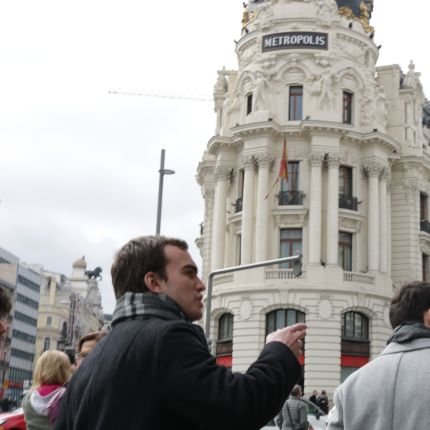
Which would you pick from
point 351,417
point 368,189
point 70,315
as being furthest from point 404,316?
point 70,315

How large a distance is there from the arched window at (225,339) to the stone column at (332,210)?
6499 millimetres

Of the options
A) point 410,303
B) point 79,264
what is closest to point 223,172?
point 410,303

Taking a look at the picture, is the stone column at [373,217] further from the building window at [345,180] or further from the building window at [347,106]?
the building window at [347,106]

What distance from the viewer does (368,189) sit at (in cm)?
4641

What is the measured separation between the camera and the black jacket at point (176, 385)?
2.99 metres

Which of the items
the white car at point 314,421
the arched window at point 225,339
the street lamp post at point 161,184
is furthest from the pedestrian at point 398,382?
the arched window at point 225,339

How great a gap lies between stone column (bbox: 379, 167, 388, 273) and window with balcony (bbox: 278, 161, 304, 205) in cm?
488

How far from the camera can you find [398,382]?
409 centimetres

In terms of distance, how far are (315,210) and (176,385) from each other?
Result: 4132 centimetres

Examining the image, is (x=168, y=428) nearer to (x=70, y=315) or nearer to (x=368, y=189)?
(x=368, y=189)

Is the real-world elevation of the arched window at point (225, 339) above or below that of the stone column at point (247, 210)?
below

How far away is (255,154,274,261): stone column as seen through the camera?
43844 millimetres

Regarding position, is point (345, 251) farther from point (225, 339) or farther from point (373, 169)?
point (225, 339)

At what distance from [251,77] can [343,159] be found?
714cm
